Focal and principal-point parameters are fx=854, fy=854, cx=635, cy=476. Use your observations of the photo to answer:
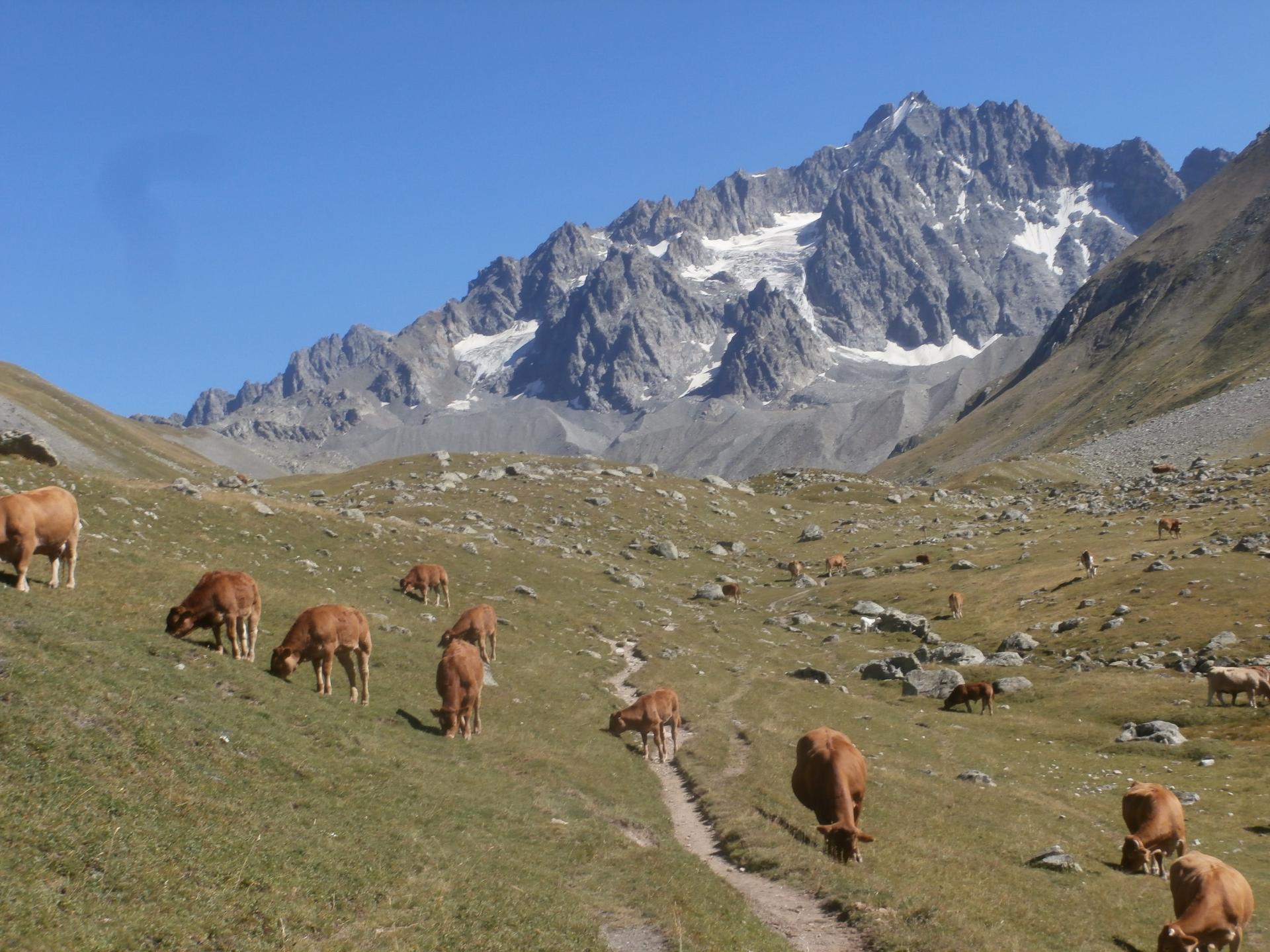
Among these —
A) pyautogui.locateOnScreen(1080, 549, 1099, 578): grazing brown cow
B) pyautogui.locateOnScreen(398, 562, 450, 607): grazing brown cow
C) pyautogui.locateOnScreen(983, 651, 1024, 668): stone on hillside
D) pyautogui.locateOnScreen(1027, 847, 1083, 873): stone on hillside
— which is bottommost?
pyautogui.locateOnScreen(1027, 847, 1083, 873): stone on hillside

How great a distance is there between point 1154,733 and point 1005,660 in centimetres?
1403

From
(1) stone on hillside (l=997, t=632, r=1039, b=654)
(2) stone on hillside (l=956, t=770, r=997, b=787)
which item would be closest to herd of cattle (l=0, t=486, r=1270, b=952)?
(2) stone on hillside (l=956, t=770, r=997, b=787)

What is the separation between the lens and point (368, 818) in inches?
631

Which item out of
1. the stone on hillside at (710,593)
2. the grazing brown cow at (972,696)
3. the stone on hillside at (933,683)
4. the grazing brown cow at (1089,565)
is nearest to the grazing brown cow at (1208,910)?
the grazing brown cow at (972,696)

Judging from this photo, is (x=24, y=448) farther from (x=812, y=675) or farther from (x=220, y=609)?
(x=812, y=675)

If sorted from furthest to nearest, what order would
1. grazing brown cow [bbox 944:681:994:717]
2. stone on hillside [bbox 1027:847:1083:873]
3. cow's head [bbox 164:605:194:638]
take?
grazing brown cow [bbox 944:681:994:717] < cow's head [bbox 164:605:194:638] < stone on hillside [bbox 1027:847:1083:873]

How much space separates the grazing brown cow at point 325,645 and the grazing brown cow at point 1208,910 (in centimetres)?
2000

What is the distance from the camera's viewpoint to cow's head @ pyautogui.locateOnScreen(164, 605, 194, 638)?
21.5m

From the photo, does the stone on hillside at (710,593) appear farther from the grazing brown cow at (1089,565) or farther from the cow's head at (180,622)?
the cow's head at (180,622)

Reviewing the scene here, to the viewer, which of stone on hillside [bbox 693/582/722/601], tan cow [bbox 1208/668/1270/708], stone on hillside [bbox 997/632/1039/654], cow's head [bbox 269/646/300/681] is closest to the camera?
cow's head [bbox 269/646/300/681]

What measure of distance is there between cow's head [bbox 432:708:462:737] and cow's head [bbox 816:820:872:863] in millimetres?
11133

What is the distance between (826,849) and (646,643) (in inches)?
1113

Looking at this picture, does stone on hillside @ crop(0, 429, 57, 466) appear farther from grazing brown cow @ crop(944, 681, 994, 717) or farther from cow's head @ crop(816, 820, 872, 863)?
grazing brown cow @ crop(944, 681, 994, 717)

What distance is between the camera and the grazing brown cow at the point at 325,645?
76.1 ft
